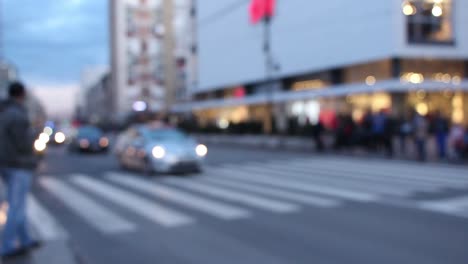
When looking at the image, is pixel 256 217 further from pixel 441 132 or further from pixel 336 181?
pixel 441 132

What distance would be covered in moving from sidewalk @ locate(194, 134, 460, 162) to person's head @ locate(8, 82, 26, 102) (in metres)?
16.3

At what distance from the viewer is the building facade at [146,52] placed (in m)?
83.1

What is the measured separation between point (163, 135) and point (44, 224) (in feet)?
26.4

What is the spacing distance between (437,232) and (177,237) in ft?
12.1

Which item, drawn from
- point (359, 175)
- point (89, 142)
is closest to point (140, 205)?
point (359, 175)

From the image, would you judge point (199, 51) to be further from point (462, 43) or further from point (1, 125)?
point (1, 125)

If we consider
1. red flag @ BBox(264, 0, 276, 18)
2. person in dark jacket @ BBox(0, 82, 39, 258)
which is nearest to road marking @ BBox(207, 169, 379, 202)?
person in dark jacket @ BBox(0, 82, 39, 258)

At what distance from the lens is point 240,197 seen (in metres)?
11.0

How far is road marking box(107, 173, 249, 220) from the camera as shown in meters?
9.23

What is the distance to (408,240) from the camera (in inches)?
275

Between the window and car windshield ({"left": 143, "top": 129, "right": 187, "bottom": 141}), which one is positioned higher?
the window

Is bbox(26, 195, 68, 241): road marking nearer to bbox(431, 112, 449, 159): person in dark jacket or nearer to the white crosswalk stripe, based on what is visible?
the white crosswalk stripe

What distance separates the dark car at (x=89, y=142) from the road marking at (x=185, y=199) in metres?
12.7

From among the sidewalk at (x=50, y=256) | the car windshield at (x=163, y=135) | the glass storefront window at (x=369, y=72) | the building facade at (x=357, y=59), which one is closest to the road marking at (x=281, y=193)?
the car windshield at (x=163, y=135)
